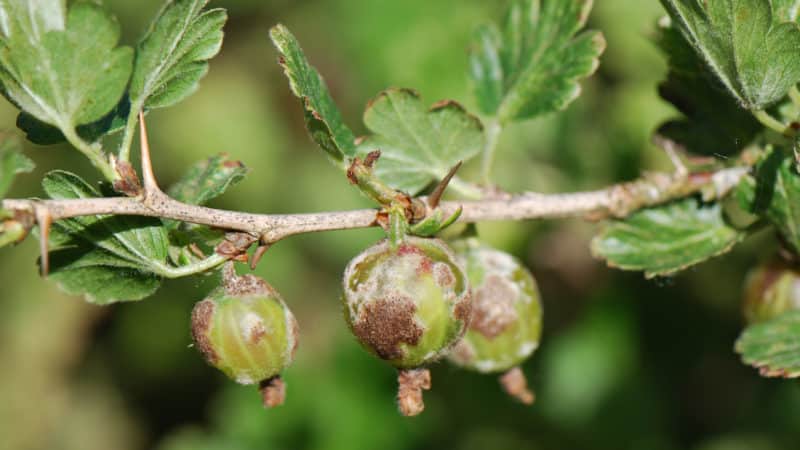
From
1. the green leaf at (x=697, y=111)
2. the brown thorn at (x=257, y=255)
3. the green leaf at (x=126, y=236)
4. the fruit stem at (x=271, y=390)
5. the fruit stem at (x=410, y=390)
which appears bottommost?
the fruit stem at (x=271, y=390)

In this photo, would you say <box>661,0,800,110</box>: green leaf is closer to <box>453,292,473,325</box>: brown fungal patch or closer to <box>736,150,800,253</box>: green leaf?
<box>736,150,800,253</box>: green leaf

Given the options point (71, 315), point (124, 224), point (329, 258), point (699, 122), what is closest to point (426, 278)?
point (124, 224)

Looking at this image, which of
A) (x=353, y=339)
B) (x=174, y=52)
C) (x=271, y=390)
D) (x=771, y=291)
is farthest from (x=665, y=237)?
(x=353, y=339)

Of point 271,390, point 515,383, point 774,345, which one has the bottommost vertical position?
point 515,383

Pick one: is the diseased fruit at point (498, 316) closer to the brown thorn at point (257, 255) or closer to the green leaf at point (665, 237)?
the green leaf at point (665, 237)

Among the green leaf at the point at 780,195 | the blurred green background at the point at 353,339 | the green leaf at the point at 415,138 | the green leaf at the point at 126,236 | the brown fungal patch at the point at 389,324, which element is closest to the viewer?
the brown fungal patch at the point at 389,324

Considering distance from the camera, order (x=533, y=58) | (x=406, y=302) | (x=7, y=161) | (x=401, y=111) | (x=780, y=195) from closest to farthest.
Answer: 1. (x=7, y=161)
2. (x=406, y=302)
3. (x=780, y=195)
4. (x=401, y=111)
5. (x=533, y=58)

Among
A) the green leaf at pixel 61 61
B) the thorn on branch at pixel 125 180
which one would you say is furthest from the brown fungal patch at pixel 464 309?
the green leaf at pixel 61 61

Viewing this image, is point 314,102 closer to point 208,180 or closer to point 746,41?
point 208,180
